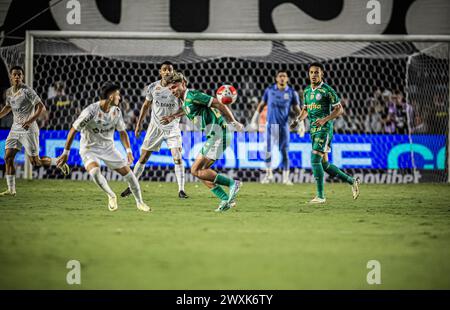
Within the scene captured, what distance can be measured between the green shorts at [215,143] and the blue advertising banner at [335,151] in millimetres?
6114

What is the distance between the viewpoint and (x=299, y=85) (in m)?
17.6

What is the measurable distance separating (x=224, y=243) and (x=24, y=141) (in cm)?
618

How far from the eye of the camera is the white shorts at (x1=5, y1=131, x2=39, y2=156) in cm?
1194

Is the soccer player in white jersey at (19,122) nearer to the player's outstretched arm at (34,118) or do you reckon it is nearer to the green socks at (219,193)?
the player's outstretched arm at (34,118)

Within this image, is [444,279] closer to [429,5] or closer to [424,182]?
[424,182]

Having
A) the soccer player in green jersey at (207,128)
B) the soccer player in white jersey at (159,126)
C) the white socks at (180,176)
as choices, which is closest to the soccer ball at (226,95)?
the soccer player in green jersey at (207,128)

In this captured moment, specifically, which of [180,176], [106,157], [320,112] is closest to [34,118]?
[180,176]

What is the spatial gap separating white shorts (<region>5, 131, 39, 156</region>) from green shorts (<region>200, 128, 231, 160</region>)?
397cm

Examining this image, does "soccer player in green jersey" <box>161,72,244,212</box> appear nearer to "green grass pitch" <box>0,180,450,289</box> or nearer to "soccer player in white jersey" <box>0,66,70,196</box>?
"green grass pitch" <box>0,180,450,289</box>

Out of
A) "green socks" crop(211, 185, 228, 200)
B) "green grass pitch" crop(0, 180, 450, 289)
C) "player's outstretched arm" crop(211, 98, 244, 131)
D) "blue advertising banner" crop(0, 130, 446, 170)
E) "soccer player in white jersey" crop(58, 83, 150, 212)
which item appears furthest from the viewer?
"blue advertising banner" crop(0, 130, 446, 170)

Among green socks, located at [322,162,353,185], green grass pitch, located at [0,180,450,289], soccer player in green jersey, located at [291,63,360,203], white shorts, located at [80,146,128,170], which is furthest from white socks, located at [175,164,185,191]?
white shorts, located at [80,146,128,170]

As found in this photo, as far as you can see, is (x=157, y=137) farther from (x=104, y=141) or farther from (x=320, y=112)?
(x=320, y=112)

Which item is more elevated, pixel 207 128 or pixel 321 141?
pixel 207 128

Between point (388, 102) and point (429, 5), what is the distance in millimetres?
2693
